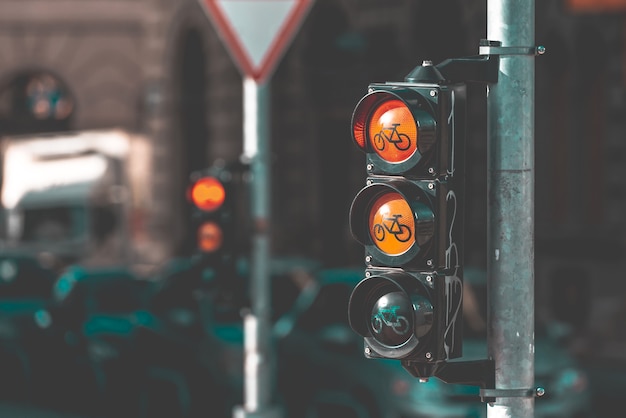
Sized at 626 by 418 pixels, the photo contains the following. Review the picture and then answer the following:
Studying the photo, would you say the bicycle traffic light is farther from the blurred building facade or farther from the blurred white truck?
the blurred white truck

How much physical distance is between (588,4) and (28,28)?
29585mm

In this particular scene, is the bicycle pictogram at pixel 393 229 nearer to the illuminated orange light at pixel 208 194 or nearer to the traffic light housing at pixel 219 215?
the traffic light housing at pixel 219 215

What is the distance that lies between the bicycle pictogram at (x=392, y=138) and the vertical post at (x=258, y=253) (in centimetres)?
488

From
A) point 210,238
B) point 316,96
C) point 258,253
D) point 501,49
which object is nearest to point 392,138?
point 501,49

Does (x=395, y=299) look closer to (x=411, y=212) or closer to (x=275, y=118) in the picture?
(x=411, y=212)

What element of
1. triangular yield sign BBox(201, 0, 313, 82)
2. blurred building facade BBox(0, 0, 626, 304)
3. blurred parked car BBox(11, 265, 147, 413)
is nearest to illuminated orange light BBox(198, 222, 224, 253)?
triangular yield sign BBox(201, 0, 313, 82)

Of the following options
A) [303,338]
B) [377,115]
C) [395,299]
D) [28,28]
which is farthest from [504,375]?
[28,28]

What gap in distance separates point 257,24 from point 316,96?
19.7m

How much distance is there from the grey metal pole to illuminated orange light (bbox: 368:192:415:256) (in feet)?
1.22

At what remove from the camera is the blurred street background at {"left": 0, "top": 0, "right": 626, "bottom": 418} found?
40.4ft

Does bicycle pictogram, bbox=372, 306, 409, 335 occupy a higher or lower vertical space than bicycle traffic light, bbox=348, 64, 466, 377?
lower

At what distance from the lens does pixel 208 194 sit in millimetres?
9734

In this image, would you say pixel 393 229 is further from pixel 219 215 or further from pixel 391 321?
pixel 219 215

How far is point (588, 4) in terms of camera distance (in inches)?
319
